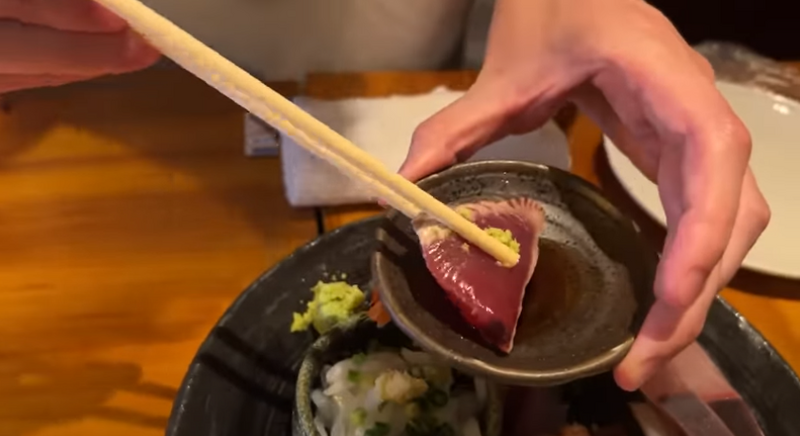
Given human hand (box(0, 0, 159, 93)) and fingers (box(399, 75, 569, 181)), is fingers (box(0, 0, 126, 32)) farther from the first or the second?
fingers (box(399, 75, 569, 181))

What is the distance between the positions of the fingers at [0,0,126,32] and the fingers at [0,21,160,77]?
0.01 m

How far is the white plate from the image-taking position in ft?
3.16

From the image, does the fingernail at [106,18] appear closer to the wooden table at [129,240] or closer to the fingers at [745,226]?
the wooden table at [129,240]

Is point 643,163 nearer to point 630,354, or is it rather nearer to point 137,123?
point 630,354

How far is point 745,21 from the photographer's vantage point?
2336 millimetres

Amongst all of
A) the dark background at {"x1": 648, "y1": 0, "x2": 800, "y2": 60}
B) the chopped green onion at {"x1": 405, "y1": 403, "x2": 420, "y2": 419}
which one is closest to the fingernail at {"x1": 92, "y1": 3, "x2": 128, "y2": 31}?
the chopped green onion at {"x1": 405, "y1": 403, "x2": 420, "y2": 419}

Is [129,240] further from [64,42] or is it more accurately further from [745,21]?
[745,21]

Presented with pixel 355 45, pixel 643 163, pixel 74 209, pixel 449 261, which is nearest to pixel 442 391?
pixel 449 261

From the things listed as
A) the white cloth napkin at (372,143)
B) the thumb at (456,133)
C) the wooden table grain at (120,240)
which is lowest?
the wooden table grain at (120,240)

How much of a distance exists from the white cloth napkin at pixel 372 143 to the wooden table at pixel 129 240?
25mm

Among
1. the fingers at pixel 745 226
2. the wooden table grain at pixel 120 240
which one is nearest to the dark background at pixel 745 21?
the wooden table grain at pixel 120 240

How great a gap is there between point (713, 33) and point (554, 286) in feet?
6.03

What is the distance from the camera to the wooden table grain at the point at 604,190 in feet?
2.96

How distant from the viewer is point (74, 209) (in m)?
0.94
